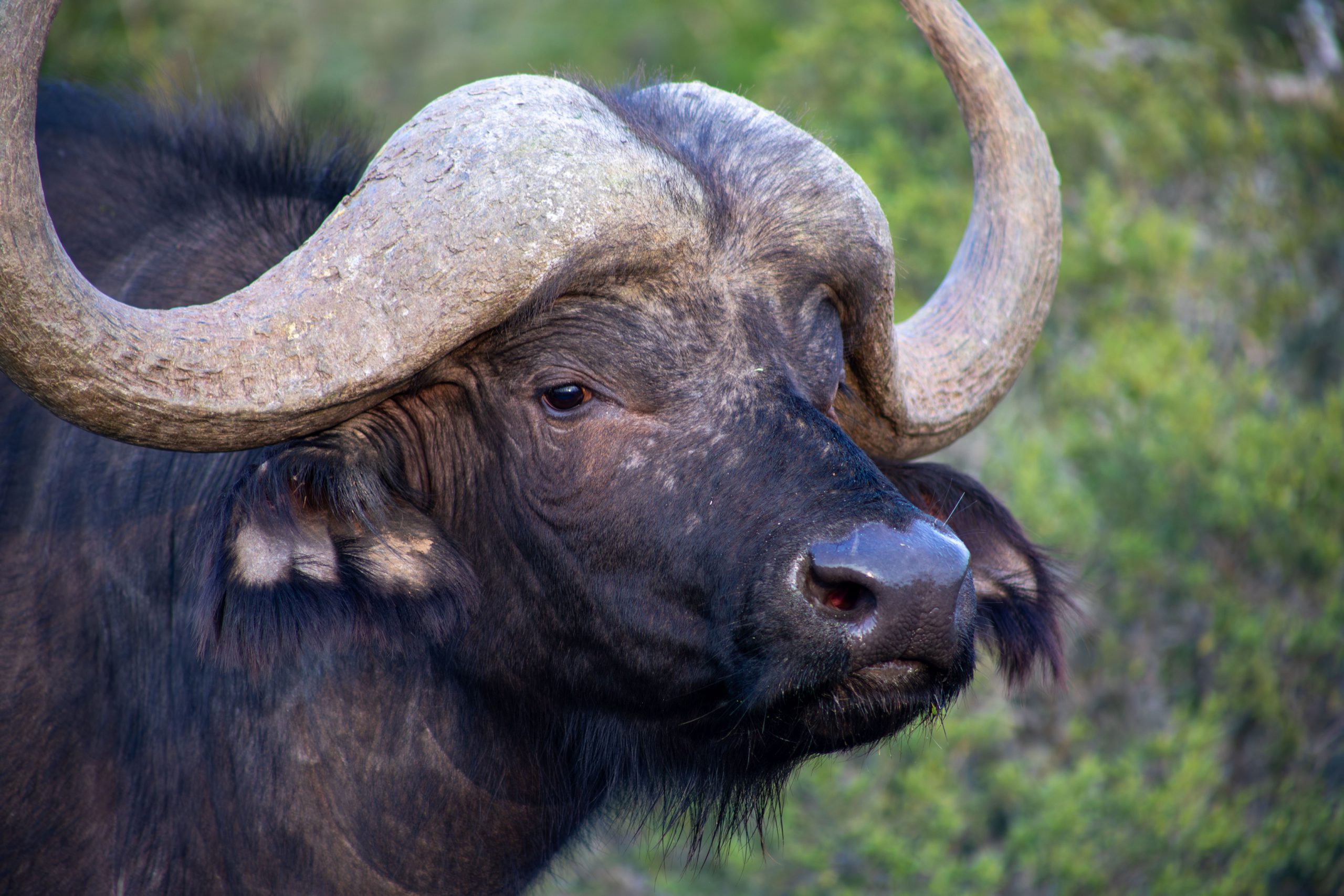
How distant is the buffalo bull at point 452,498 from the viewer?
228cm

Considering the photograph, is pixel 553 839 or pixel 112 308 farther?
pixel 553 839

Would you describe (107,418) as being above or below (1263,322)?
above

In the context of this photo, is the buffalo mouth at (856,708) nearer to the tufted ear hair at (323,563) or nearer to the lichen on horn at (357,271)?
the tufted ear hair at (323,563)

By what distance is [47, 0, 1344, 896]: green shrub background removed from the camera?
488 cm

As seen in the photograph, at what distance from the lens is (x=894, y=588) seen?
87.2 inches

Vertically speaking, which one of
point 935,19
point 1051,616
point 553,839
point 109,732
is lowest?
point 553,839

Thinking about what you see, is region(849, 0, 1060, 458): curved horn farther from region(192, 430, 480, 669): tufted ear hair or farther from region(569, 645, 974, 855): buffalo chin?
region(192, 430, 480, 669): tufted ear hair

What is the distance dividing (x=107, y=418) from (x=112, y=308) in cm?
21

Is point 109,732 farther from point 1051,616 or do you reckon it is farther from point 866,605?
point 1051,616

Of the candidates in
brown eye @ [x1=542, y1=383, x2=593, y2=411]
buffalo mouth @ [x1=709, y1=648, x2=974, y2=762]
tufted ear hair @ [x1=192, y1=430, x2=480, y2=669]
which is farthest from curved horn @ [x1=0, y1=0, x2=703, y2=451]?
buffalo mouth @ [x1=709, y1=648, x2=974, y2=762]

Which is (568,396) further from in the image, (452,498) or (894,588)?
(894,588)

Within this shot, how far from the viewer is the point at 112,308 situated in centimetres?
214

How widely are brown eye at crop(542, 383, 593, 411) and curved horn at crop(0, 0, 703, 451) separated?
24 centimetres

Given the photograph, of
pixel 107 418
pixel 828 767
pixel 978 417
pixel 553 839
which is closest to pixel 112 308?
pixel 107 418
